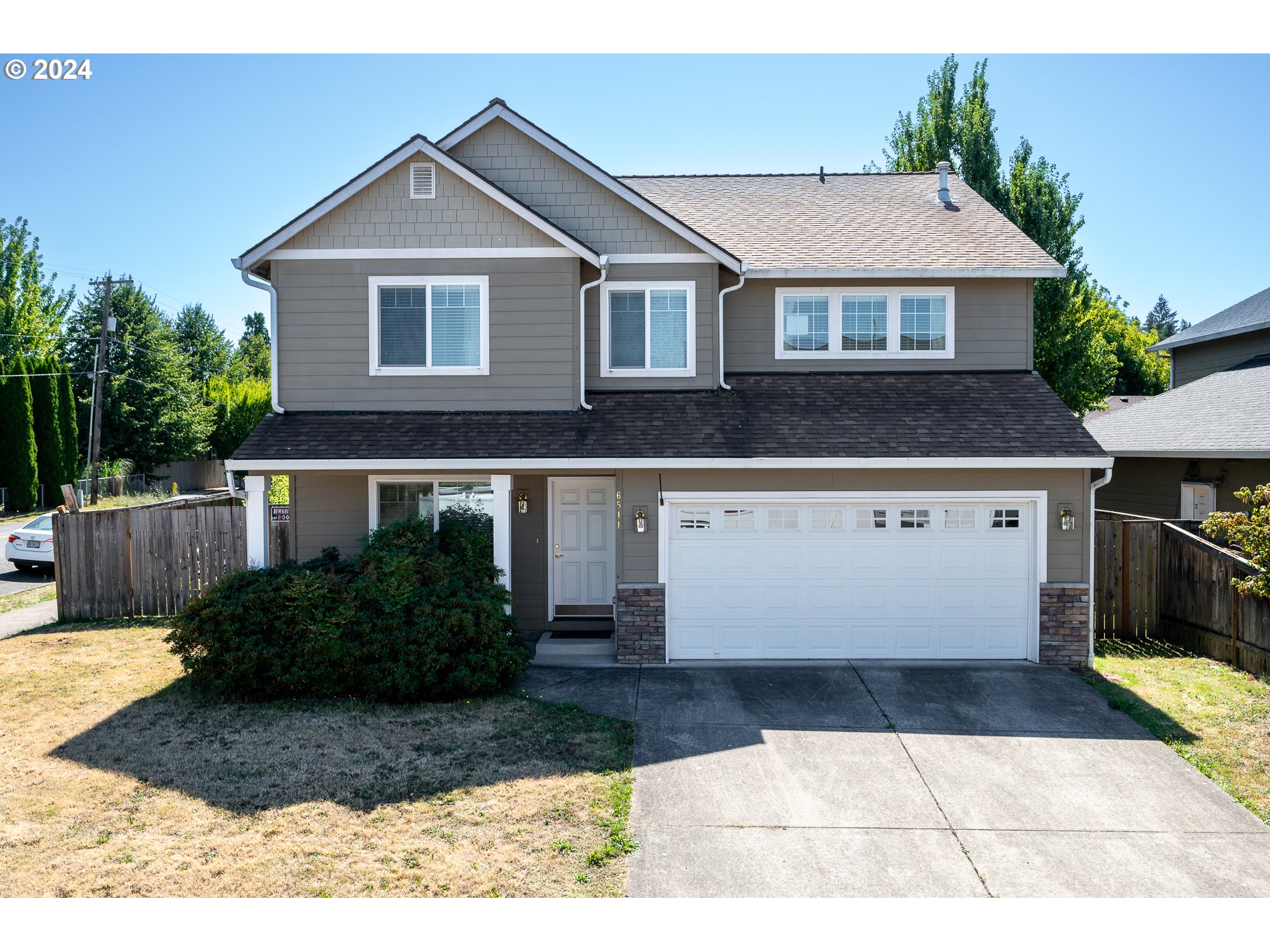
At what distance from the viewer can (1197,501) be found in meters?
14.5

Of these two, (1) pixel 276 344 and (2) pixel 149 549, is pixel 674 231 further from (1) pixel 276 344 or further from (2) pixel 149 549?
(2) pixel 149 549

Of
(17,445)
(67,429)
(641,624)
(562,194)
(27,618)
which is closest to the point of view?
(641,624)

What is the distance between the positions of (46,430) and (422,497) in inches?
1051

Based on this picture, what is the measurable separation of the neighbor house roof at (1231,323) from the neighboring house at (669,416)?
10.5 meters

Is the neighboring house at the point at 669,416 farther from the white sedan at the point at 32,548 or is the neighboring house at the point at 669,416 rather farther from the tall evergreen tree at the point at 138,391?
the tall evergreen tree at the point at 138,391

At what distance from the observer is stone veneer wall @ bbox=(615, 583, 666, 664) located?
→ 10148 millimetres

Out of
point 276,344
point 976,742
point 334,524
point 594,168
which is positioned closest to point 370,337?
point 276,344

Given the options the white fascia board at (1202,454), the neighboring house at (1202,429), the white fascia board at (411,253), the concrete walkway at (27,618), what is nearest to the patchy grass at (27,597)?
the concrete walkway at (27,618)

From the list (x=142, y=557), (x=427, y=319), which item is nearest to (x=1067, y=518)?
(x=427, y=319)

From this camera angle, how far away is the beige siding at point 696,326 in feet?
36.8

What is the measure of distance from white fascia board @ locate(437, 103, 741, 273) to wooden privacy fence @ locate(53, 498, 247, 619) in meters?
6.99

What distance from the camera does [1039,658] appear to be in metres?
10.1

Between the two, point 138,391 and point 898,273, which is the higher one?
point 138,391

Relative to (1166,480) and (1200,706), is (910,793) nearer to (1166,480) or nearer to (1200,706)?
(1200,706)
